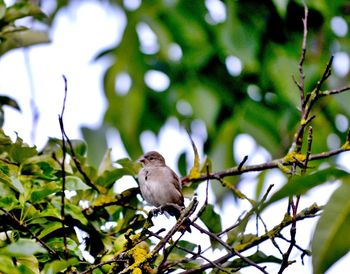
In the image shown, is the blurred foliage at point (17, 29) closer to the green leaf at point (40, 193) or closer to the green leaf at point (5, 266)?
the green leaf at point (40, 193)

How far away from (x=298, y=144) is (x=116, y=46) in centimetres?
256

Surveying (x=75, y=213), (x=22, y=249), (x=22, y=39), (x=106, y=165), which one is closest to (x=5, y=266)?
(x=22, y=249)

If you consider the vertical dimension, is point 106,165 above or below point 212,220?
above

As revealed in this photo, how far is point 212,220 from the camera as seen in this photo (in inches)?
110

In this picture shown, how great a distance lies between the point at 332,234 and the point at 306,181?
0.17 m

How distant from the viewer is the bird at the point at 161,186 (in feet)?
10.1

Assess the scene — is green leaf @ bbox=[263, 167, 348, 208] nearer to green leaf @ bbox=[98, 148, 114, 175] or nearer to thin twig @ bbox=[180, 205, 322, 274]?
thin twig @ bbox=[180, 205, 322, 274]

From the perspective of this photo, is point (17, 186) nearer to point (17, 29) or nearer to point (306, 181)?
point (17, 29)

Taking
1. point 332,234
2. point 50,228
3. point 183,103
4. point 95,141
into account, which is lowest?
point 332,234

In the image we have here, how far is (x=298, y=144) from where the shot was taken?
8.95 feet

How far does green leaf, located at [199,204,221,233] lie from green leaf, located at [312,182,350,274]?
5.11ft

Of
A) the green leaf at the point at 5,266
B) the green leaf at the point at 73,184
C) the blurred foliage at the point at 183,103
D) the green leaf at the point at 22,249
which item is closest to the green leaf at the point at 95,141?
the blurred foliage at the point at 183,103

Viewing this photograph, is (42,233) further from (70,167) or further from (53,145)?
(53,145)

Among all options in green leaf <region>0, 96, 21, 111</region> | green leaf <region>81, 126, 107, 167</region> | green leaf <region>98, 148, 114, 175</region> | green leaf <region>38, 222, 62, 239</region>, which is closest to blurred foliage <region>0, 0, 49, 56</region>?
green leaf <region>0, 96, 21, 111</region>
